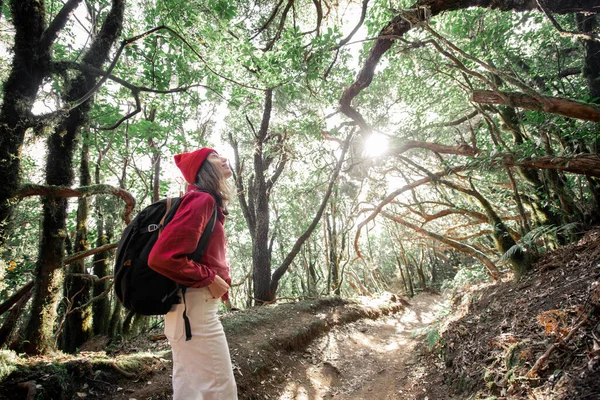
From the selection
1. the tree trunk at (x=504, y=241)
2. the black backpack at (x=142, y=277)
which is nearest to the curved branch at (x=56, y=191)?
the black backpack at (x=142, y=277)

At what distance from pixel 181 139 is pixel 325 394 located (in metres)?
7.41

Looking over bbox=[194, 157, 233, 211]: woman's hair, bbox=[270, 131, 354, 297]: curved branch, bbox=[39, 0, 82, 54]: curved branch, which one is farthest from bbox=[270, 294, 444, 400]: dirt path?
bbox=[39, 0, 82, 54]: curved branch

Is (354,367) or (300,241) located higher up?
(300,241)

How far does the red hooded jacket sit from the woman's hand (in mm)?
63

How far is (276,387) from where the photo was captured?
4.44 m

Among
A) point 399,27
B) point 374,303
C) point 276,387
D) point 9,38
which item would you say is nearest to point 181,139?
point 9,38

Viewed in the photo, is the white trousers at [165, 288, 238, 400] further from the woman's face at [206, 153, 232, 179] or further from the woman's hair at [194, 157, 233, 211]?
the woman's face at [206, 153, 232, 179]

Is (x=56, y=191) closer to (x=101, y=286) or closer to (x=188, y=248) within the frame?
(x=188, y=248)

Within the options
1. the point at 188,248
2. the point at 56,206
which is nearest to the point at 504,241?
the point at 188,248

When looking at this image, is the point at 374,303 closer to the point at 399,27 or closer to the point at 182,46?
the point at 399,27

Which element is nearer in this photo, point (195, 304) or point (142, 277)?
point (142, 277)

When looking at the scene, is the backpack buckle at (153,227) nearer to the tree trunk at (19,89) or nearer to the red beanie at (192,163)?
the red beanie at (192,163)

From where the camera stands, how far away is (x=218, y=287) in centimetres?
227

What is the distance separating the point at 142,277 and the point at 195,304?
17.1 inches
